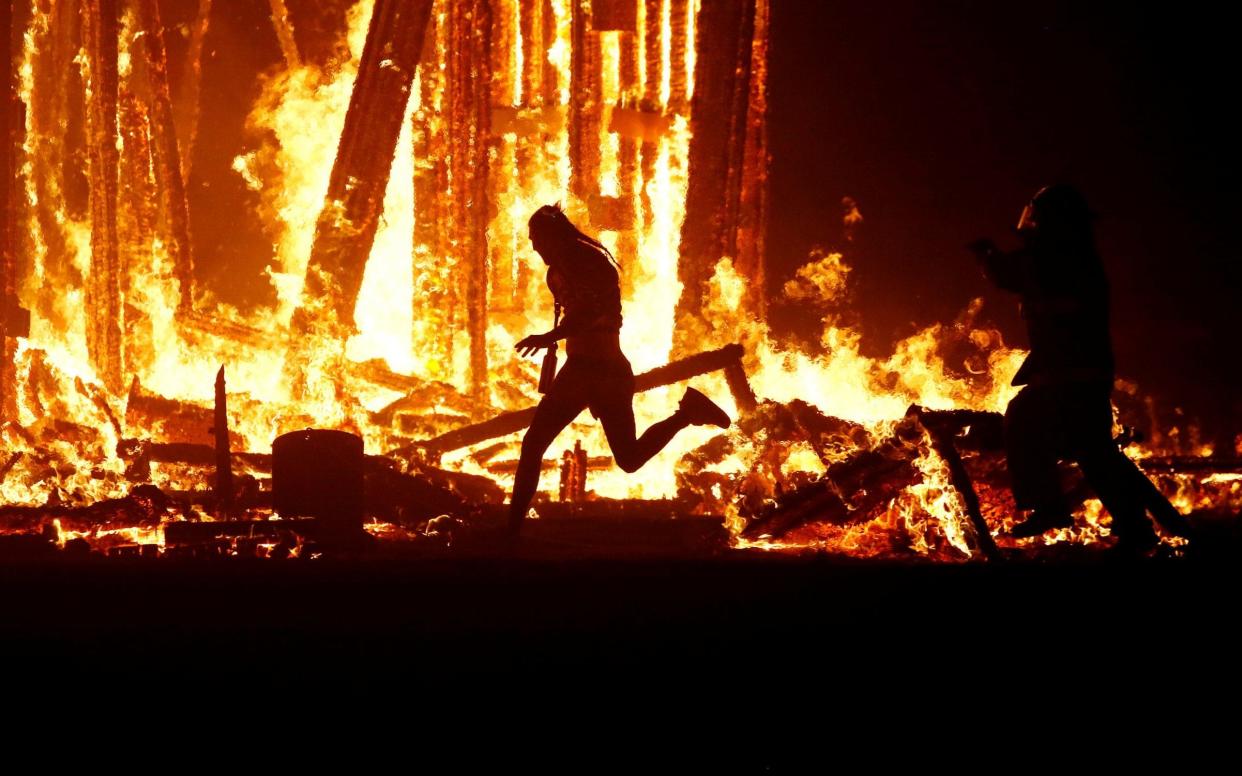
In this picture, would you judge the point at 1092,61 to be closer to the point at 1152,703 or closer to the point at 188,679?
the point at 1152,703

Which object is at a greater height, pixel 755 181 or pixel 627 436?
→ pixel 755 181

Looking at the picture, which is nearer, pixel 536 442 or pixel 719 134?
pixel 536 442

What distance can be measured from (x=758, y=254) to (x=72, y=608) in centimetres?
807

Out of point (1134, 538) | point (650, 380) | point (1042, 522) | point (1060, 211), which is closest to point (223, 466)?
point (650, 380)

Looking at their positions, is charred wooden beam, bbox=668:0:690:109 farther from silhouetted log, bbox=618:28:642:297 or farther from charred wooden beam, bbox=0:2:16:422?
charred wooden beam, bbox=0:2:16:422

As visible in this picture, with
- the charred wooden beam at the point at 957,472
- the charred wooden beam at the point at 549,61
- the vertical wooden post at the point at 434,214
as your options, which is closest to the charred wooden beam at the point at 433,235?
the vertical wooden post at the point at 434,214

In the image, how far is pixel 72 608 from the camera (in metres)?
3.84

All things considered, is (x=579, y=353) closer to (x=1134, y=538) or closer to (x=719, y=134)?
(x=1134, y=538)

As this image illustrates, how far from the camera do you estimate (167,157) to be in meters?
11.6

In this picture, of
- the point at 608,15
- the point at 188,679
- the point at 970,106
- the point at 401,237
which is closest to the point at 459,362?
the point at 401,237

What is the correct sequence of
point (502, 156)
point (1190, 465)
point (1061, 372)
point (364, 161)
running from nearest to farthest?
point (1061, 372) → point (1190, 465) → point (364, 161) → point (502, 156)

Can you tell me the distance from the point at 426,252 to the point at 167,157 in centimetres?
321

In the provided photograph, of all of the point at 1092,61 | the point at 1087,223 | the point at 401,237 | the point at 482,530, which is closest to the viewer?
the point at 1087,223

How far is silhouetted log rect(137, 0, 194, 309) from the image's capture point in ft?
38.0
